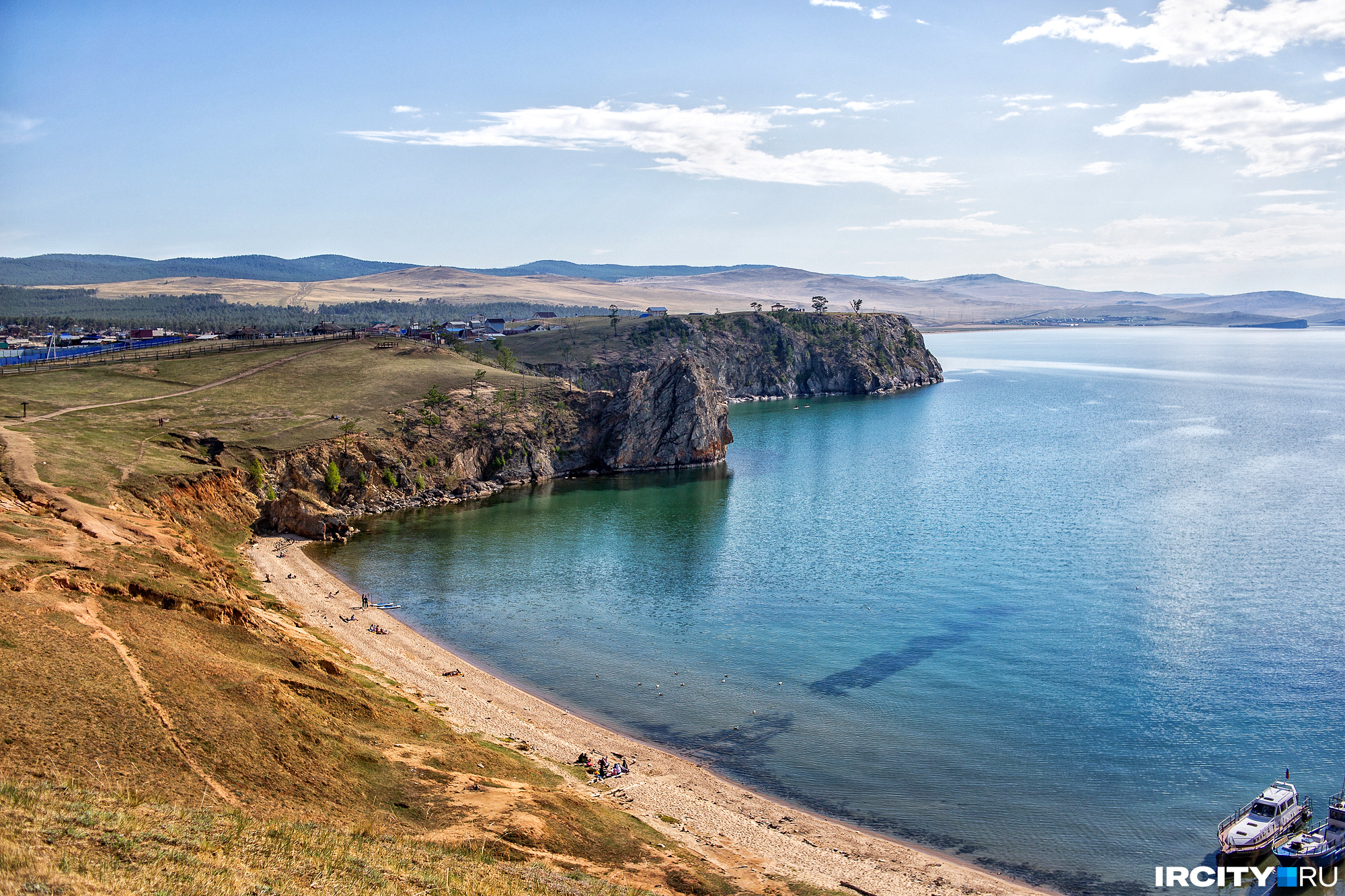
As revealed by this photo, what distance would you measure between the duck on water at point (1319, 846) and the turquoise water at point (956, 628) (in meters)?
2.77

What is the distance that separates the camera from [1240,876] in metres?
35.8

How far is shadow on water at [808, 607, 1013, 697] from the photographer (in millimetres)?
53844

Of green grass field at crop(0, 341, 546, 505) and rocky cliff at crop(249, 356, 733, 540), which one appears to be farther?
rocky cliff at crop(249, 356, 733, 540)

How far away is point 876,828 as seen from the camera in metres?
39.9

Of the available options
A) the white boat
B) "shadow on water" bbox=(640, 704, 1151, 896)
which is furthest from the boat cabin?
"shadow on water" bbox=(640, 704, 1151, 896)

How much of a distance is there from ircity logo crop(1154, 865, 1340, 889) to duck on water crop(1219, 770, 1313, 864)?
54 centimetres

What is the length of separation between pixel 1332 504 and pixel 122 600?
10965 cm

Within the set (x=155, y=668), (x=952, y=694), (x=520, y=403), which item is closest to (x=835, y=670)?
(x=952, y=694)

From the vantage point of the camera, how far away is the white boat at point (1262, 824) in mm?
36031

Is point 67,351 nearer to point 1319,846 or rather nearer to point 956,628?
point 956,628

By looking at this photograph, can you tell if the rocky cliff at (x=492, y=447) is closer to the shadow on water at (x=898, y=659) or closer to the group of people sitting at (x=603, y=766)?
the group of people sitting at (x=603, y=766)

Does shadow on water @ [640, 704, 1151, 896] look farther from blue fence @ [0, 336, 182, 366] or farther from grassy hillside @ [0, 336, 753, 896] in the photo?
blue fence @ [0, 336, 182, 366]

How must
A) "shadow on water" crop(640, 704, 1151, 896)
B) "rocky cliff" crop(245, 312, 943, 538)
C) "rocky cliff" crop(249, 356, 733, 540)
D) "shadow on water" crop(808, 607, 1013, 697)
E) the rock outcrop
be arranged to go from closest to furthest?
"shadow on water" crop(640, 704, 1151, 896), "shadow on water" crop(808, 607, 1013, 697), the rock outcrop, "rocky cliff" crop(249, 356, 733, 540), "rocky cliff" crop(245, 312, 943, 538)

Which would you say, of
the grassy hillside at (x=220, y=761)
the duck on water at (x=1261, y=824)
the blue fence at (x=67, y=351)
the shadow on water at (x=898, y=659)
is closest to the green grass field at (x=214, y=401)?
the blue fence at (x=67, y=351)
